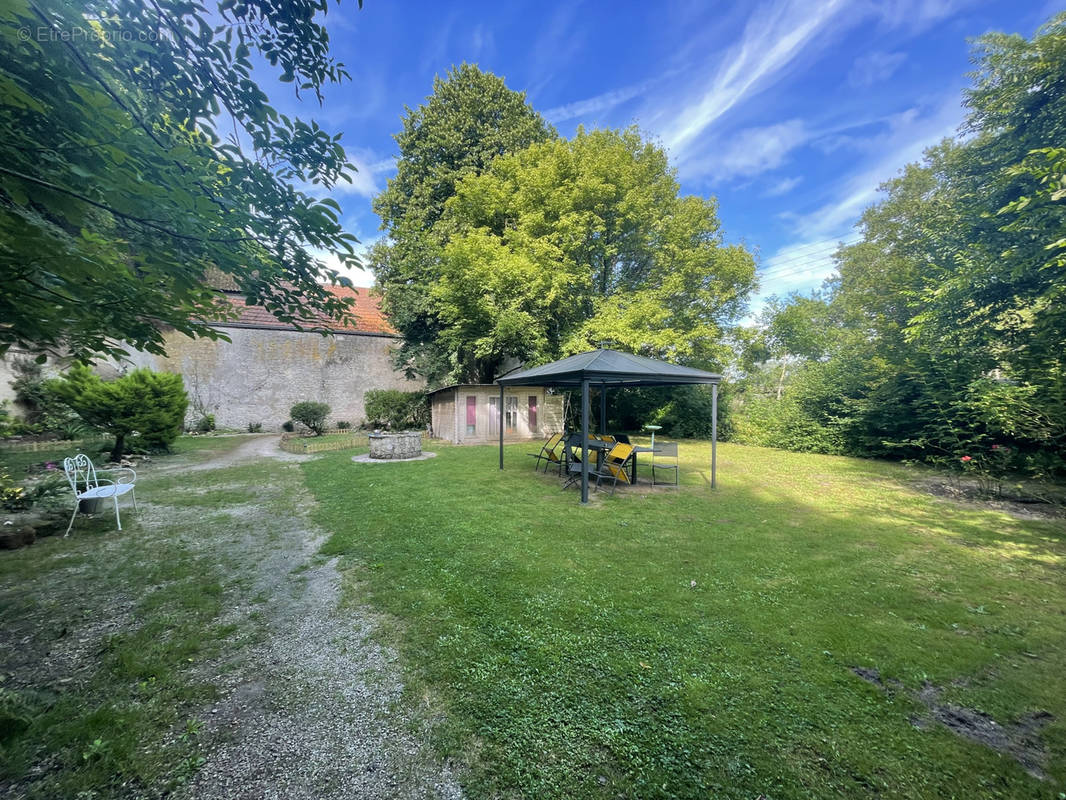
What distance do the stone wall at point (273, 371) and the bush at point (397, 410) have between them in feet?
8.34

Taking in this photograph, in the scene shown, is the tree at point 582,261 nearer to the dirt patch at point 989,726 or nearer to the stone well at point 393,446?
the stone well at point 393,446

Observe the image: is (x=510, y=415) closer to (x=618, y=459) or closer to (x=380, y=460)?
(x=380, y=460)

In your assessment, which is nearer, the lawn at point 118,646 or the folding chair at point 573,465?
the lawn at point 118,646

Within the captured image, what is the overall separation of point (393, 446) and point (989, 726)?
11347 millimetres

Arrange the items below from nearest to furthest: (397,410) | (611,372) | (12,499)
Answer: (12,499) → (611,372) → (397,410)

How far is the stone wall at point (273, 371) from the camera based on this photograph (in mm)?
17703

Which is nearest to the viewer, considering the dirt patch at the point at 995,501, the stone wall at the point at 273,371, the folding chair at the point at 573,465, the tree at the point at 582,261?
the dirt patch at the point at 995,501

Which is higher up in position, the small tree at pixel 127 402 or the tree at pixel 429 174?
the tree at pixel 429 174

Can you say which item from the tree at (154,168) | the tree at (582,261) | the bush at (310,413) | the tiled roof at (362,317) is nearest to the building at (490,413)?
the tree at (582,261)

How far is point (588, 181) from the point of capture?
49.2 feet

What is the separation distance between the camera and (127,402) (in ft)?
32.5

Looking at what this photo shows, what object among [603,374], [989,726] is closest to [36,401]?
[603,374]

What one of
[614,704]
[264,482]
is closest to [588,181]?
[264,482]

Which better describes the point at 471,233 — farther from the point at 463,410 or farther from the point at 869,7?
the point at 869,7
